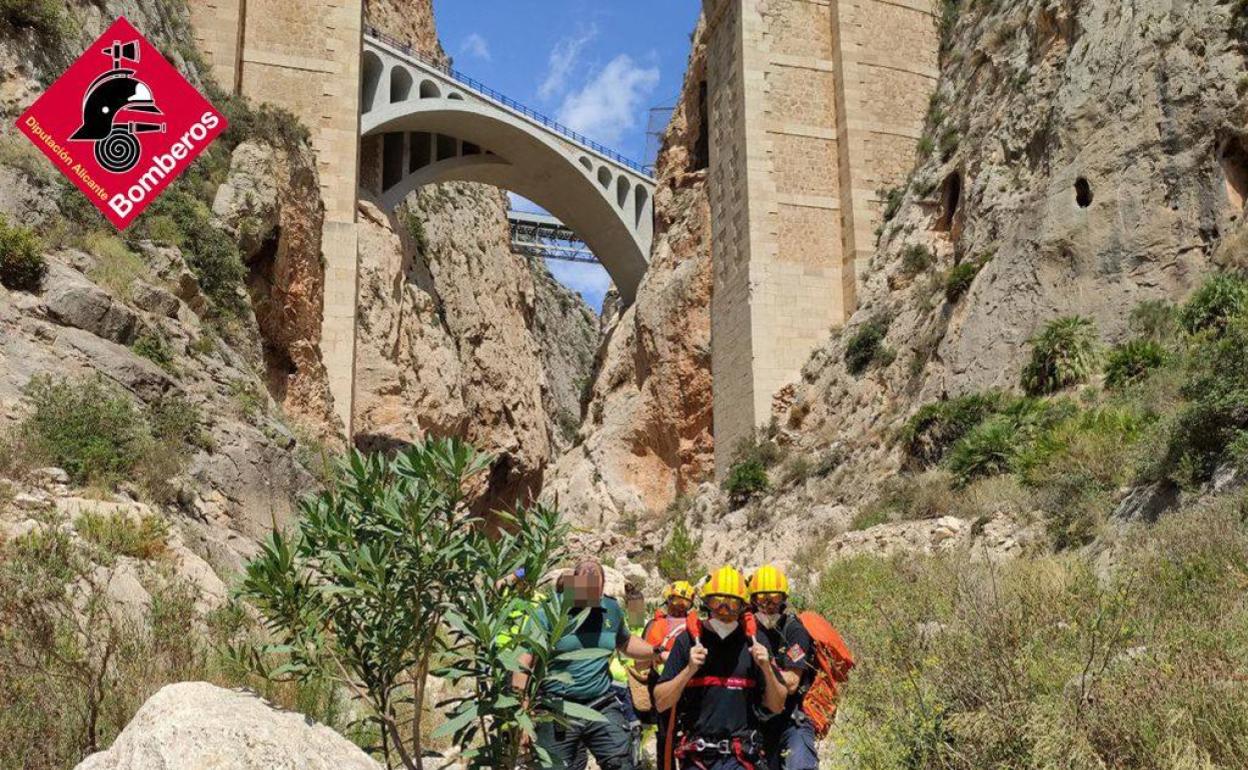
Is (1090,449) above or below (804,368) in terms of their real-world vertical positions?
below

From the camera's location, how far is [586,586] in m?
4.12

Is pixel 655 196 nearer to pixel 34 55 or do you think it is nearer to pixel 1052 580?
pixel 34 55

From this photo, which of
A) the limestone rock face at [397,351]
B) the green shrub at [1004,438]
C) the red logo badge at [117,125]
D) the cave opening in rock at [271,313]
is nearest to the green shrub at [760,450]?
the green shrub at [1004,438]

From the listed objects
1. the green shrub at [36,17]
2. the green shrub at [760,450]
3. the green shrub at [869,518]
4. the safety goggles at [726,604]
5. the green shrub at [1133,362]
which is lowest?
the safety goggles at [726,604]

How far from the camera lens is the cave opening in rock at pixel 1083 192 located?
527 inches

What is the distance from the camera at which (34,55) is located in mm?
11953

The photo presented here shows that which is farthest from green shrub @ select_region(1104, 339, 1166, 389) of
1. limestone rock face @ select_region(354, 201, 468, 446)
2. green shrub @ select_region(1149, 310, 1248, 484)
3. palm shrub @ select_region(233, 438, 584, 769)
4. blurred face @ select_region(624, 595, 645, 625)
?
limestone rock face @ select_region(354, 201, 468, 446)

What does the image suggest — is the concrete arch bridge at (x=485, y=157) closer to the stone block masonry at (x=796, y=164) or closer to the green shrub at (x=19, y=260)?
the stone block masonry at (x=796, y=164)

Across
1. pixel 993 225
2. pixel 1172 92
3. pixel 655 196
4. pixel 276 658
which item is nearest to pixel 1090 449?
pixel 1172 92

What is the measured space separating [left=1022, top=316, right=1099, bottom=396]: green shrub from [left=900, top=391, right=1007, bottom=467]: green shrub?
1.87 feet

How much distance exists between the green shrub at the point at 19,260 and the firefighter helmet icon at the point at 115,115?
283 cm

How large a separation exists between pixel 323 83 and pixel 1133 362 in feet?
48.5

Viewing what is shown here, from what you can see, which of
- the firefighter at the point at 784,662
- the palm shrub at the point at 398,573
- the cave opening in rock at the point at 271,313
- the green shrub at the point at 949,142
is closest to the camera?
the palm shrub at the point at 398,573

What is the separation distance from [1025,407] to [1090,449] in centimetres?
245
